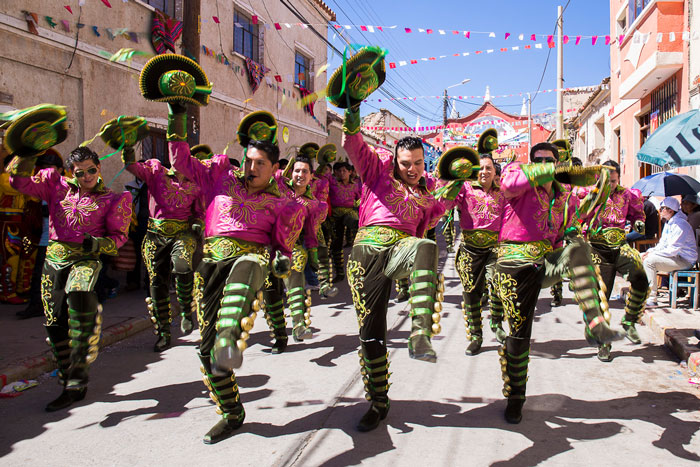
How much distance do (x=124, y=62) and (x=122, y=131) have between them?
5.05 meters

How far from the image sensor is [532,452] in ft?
10.6

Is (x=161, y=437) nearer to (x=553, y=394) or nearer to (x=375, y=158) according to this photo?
(x=375, y=158)

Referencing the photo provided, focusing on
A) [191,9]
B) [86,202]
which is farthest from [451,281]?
[86,202]

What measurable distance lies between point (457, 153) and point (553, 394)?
214 centimetres

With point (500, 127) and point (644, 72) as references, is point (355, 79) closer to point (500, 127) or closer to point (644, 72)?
point (644, 72)

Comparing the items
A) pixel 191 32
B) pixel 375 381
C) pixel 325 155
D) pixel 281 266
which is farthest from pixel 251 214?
pixel 325 155

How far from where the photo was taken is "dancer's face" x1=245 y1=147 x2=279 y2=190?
3590 mm

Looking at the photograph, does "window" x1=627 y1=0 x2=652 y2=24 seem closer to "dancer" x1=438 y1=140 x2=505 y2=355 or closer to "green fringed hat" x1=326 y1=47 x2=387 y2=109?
"dancer" x1=438 y1=140 x2=505 y2=355

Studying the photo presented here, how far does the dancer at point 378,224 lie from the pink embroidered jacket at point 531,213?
582 mm

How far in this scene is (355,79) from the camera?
10.7 feet

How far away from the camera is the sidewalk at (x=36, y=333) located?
15.7 ft

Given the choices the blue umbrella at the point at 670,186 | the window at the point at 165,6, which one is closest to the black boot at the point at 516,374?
the blue umbrella at the point at 670,186

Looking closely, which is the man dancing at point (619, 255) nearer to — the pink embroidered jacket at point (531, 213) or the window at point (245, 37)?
the pink embroidered jacket at point (531, 213)

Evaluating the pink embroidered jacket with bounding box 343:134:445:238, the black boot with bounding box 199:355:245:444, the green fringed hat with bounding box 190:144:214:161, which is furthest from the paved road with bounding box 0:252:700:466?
the green fringed hat with bounding box 190:144:214:161
